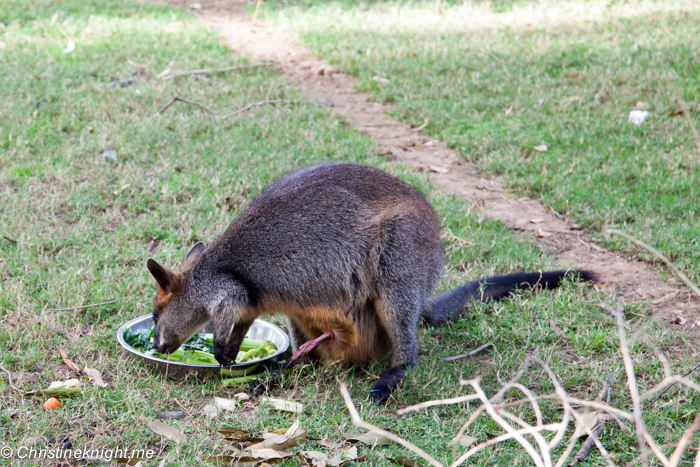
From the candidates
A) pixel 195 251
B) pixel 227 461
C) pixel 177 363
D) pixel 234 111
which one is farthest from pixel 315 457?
pixel 234 111

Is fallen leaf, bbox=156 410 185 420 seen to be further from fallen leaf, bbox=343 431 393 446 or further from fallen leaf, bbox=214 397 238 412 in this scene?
fallen leaf, bbox=343 431 393 446

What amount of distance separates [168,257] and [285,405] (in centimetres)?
184

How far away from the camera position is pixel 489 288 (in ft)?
14.7

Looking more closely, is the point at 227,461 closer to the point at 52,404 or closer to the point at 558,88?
the point at 52,404

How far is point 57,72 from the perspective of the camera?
27.2ft

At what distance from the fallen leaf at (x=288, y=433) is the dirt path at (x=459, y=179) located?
2450mm

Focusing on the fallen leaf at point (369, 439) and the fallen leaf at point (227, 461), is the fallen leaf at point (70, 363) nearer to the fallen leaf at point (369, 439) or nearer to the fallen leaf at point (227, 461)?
the fallen leaf at point (227, 461)

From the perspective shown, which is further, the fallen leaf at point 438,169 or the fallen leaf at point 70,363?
the fallen leaf at point 438,169

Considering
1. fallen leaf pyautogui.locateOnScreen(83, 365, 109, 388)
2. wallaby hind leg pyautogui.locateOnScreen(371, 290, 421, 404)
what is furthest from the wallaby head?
wallaby hind leg pyautogui.locateOnScreen(371, 290, 421, 404)

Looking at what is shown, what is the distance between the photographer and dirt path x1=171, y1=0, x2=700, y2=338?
183 inches

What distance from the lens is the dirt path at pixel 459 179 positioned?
4.66 meters

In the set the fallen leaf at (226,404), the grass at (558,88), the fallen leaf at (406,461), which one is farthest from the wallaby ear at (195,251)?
the grass at (558,88)

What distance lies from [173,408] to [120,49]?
7.01 meters

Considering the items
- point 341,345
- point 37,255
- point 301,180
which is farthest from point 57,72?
point 341,345
